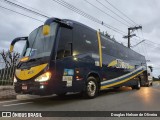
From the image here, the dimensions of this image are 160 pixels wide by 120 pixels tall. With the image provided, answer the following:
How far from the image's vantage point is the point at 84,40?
934cm

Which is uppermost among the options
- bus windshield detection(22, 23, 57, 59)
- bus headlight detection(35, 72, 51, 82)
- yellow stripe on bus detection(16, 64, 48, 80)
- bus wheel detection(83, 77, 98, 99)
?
bus windshield detection(22, 23, 57, 59)

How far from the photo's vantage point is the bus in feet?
24.0

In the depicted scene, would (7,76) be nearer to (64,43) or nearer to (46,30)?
(64,43)

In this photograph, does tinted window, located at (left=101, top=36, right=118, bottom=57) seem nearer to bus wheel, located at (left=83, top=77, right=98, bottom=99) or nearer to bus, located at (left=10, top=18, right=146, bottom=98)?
bus, located at (left=10, top=18, right=146, bottom=98)

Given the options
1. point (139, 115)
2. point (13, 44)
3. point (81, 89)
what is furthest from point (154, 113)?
point (13, 44)

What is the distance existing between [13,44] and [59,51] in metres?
2.72

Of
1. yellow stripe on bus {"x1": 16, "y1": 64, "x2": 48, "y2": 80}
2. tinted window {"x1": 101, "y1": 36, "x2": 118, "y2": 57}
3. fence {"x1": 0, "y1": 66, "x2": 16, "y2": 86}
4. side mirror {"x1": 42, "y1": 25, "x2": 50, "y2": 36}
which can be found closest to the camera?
side mirror {"x1": 42, "y1": 25, "x2": 50, "y2": 36}

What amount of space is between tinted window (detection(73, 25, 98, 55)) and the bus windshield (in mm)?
1076

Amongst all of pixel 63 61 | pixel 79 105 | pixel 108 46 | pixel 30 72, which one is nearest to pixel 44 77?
pixel 30 72

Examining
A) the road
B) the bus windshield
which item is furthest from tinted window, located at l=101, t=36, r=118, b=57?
the bus windshield

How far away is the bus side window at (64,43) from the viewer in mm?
7758

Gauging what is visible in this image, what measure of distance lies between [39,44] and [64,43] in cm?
93

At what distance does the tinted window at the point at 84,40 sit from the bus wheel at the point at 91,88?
50.0 inches

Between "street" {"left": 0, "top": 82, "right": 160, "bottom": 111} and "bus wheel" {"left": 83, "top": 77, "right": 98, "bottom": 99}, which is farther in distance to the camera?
"bus wheel" {"left": 83, "top": 77, "right": 98, "bottom": 99}
